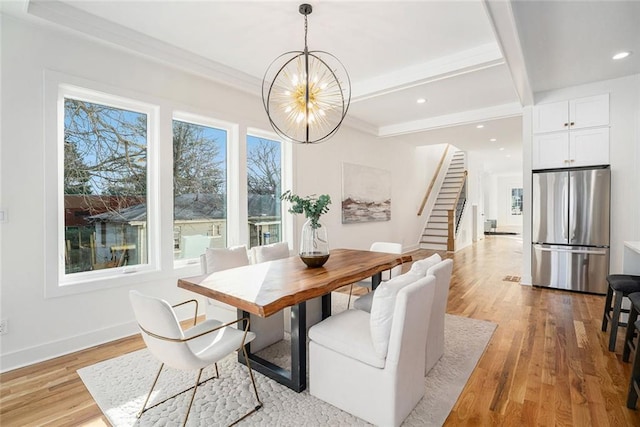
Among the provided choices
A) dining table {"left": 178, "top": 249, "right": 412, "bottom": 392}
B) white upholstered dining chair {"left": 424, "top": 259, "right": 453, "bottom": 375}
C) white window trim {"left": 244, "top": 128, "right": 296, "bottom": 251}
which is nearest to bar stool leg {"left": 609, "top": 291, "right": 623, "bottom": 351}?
white upholstered dining chair {"left": 424, "top": 259, "right": 453, "bottom": 375}

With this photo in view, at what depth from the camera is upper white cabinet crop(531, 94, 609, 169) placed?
4.28 m

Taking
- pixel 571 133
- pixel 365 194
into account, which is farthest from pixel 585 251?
pixel 365 194

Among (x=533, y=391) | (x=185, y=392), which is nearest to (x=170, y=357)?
(x=185, y=392)

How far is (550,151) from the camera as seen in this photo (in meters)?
4.62

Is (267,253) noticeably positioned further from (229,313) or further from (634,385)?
(634,385)

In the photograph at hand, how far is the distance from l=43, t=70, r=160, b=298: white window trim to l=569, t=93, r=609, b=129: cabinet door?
5409 mm

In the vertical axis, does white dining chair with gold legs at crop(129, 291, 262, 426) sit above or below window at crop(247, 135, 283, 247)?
below

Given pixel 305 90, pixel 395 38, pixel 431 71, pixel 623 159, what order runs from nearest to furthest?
1. pixel 305 90
2. pixel 395 38
3. pixel 431 71
4. pixel 623 159

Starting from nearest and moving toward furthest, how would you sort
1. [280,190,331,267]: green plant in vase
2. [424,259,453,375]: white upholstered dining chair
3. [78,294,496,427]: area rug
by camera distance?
[78,294,496,427]: area rug < [424,259,453,375]: white upholstered dining chair < [280,190,331,267]: green plant in vase

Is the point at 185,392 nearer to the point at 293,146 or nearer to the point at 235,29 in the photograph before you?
the point at 235,29

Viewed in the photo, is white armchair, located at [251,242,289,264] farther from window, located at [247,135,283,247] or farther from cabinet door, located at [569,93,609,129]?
cabinet door, located at [569,93,609,129]

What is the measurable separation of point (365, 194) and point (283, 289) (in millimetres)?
4740

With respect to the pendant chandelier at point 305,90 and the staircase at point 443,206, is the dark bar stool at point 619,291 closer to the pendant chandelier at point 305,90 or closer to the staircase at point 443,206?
the pendant chandelier at point 305,90

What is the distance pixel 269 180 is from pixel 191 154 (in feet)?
3.96
